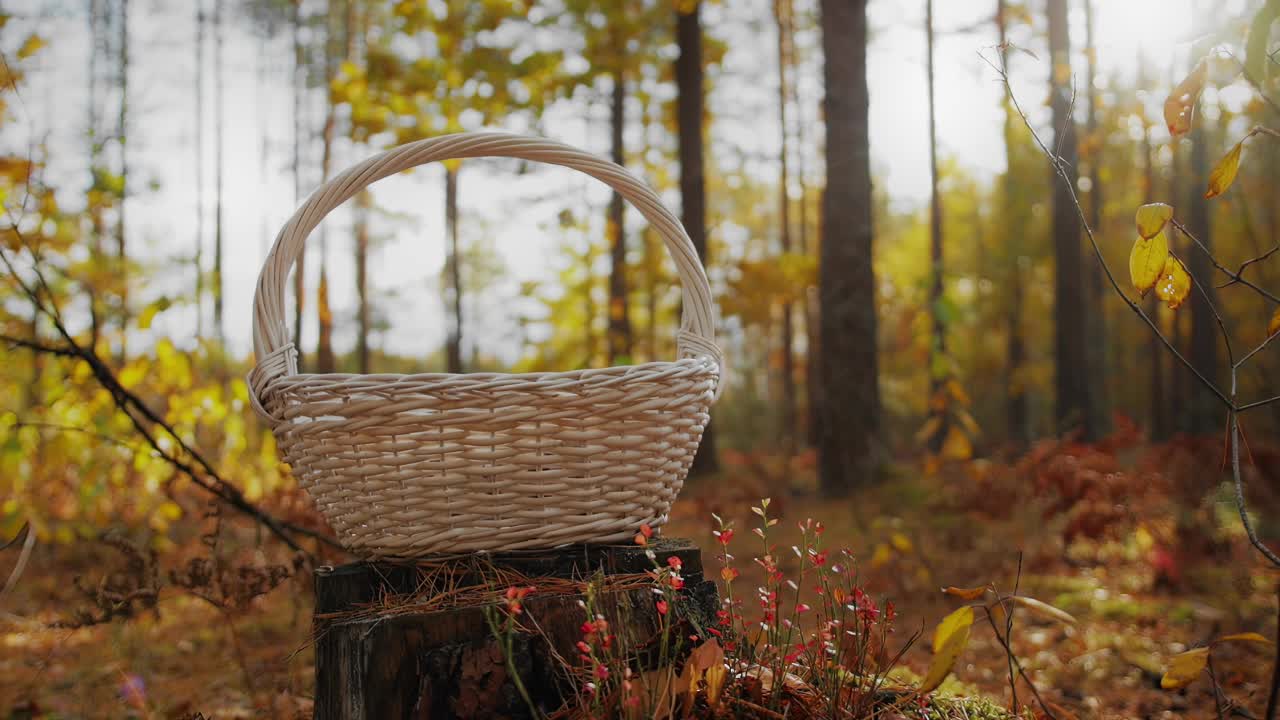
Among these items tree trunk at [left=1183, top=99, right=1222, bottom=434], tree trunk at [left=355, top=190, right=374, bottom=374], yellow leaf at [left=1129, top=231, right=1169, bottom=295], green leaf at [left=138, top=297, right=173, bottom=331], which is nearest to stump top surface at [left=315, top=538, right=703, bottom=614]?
yellow leaf at [left=1129, top=231, right=1169, bottom=295]

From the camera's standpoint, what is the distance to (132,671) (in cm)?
318

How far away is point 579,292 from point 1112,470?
24.2 ft

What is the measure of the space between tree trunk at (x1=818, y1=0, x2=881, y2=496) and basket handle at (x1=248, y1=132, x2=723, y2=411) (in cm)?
362

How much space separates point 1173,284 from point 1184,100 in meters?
0.30

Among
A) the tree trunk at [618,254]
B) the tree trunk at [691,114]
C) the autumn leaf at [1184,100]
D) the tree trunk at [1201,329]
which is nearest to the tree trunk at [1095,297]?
the tree trunk at [1201,329]

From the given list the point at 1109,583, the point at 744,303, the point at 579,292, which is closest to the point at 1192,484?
the point at 1109,583

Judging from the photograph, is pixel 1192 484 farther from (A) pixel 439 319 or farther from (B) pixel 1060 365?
(A) pixel 439 319

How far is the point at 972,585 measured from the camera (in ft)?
12.4

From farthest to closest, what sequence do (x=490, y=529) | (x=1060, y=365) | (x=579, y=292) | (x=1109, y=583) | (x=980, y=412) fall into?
1. (x=980, y=412)
2. (x=579, y=292)
3. (x=1060, y=365)
4. (x=1109, y=583)
5. (x=490, y=529)

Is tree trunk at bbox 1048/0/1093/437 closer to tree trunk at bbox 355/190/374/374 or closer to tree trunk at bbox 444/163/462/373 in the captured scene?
tree trunk at bbox 444/163/462/373

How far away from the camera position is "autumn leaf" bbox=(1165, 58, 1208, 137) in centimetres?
130

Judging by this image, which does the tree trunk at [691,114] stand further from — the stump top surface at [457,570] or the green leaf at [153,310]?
the stump top surface at [457,570]

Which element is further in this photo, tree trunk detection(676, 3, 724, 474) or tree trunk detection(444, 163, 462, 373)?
tree trunk detection(444, 163, 462, 373)

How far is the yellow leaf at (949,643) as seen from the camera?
3.55 ft
